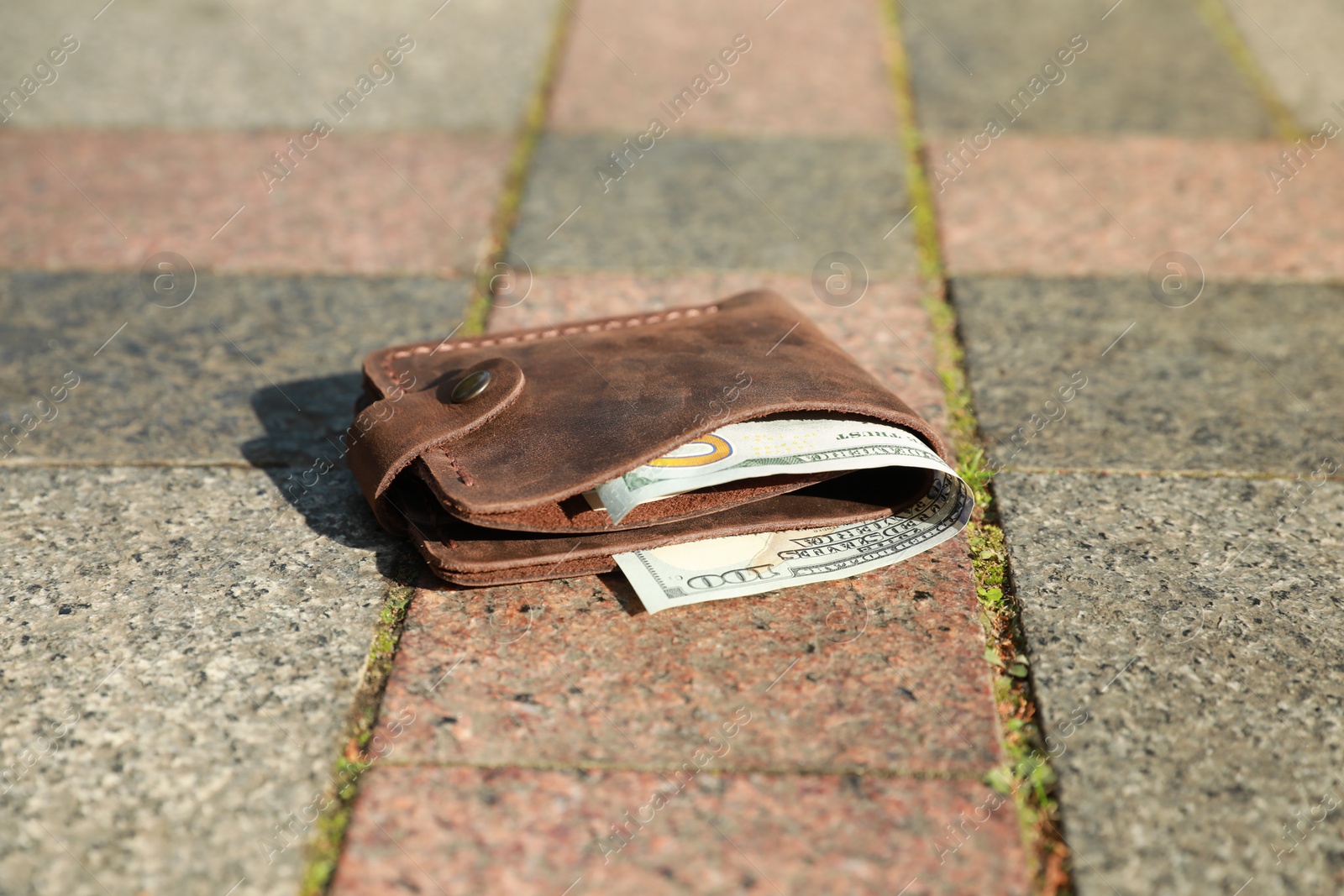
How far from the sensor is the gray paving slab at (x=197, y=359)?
239cm

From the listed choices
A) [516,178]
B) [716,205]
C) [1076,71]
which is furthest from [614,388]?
[1076,71]

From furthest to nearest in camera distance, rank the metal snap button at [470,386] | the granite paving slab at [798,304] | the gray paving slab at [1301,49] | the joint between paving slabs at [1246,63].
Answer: the gray paving slab at [1301,49] → the joint between paving slabs at [1246,63] → the granite paving slab at [798,304] → the metal snap button at [470,386]

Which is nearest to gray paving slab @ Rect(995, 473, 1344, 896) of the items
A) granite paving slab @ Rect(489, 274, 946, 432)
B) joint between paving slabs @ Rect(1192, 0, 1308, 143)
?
granite paving slab @ Rect(489, 274, 946, 432)

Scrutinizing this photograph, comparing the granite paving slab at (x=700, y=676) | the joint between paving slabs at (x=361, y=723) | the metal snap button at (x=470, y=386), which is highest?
the metal snap button at (x=470, y=386)

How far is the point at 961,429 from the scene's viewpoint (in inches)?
96.7

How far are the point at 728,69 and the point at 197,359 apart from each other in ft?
8.16

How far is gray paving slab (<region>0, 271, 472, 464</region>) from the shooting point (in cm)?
239

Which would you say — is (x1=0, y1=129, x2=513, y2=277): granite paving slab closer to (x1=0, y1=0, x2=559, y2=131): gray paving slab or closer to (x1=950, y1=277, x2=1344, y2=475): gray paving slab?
(x1=0, y1=0, x2=559, y2=131): gray paving slab

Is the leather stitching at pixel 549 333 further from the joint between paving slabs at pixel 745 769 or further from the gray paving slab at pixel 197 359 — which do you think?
the joint between paving slabs at pixel 745 769

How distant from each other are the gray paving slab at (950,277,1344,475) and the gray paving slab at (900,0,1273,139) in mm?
1135

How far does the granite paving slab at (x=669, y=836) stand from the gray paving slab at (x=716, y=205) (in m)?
1.80

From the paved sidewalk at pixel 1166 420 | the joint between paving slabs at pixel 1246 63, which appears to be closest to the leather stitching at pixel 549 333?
the paved sidewalk at pixel 1166 420

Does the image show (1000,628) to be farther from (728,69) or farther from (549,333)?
(728,69)

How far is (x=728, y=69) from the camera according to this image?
4.39m
